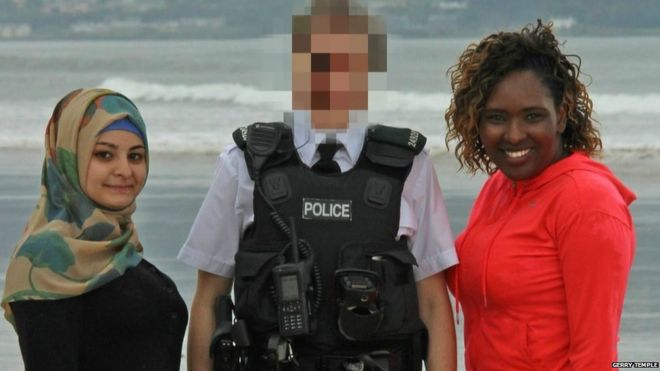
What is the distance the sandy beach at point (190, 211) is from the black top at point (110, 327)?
8.97 ft

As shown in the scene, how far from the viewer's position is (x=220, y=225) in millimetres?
3689

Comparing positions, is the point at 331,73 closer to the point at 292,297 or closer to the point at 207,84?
the point at 292,297

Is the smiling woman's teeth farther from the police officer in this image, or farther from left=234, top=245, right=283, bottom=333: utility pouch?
left=234, top=245, right=283, bottom=333: utility pouch

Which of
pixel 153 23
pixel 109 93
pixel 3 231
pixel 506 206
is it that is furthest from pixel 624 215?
pixel 153 23

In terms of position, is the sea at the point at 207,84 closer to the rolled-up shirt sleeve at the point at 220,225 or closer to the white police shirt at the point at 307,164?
the white police shirt at the point at 307,164

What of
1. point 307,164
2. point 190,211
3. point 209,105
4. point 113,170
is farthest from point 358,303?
point 209,105

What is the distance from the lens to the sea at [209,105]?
6.59 meters

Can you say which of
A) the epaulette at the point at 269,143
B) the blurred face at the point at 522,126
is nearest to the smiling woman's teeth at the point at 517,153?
the blurred face at the point at 522,126

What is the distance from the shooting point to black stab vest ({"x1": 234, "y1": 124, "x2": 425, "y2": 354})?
362 centimetres

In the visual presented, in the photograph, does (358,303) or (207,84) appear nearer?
(358,303)

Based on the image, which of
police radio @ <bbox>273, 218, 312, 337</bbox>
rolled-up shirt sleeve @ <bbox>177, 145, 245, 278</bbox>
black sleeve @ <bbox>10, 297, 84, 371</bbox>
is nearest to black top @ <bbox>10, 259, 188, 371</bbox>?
black sleeve @ <bbox>10, 297, 84, 371</bbox>

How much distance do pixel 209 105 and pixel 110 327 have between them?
57.3 feet

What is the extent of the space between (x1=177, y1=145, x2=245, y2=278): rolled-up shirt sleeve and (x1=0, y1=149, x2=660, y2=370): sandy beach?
2813mm

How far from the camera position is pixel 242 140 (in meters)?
3.65
